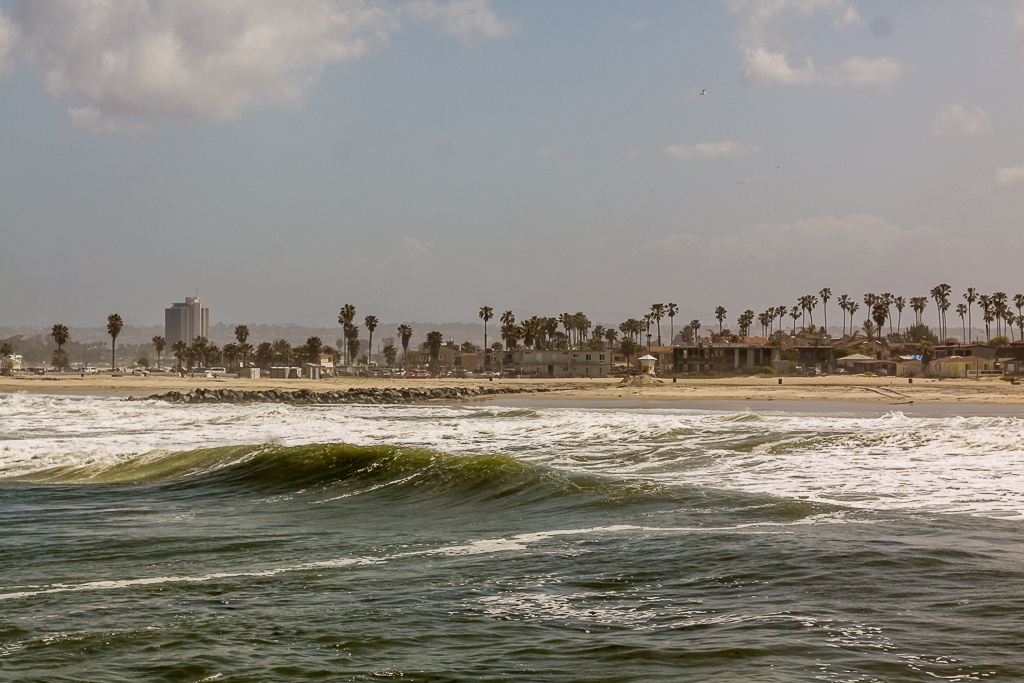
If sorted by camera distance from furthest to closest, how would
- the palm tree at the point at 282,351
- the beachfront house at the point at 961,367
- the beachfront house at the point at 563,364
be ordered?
the palm tree at the point at 282,351, the beachfront house at the point at 563,364, the beachfront house at the point at 961,367

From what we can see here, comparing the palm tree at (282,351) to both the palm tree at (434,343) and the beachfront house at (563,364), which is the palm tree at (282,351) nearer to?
the palm tree at (434,343)

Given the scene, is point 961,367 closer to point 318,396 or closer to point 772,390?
point 772,390

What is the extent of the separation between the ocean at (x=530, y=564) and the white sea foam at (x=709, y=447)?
14 cm

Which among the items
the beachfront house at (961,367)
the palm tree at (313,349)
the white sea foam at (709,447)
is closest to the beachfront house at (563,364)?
the beachfront house at (961,367)

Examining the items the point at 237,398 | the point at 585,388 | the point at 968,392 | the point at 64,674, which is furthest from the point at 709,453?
the point at 585,388

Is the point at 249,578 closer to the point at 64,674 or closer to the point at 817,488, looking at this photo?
the point at 64,674

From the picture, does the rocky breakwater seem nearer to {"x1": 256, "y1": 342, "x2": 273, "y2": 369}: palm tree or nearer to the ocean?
the ocean

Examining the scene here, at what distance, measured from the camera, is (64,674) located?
7.60 meters

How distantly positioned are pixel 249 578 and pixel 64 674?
10.8ft

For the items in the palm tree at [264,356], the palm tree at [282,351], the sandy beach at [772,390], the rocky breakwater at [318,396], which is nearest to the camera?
the rocky breakwater at [318,396]

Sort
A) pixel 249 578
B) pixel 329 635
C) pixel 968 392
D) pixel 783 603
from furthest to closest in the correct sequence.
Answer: pixel 968 392 → pixel 249 578 → pixel 783 603 → pixel 329 635

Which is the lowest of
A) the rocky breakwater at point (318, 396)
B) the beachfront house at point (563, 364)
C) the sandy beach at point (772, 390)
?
the sandy beach at point (772, 390)

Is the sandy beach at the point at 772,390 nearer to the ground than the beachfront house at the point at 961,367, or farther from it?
nearer to the ground

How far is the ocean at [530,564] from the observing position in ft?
26.0
